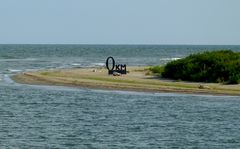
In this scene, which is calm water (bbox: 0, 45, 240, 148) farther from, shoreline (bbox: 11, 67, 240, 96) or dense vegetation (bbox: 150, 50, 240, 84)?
dense vegetation (bbox: 150, 50, 240, 84)

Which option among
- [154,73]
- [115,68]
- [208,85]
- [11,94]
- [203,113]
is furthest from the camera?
[115,68]

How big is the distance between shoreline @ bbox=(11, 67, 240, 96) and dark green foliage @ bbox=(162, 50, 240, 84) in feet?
4.29

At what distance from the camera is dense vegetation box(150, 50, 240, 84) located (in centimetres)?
5203

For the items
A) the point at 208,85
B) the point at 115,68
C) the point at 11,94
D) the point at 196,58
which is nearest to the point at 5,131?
the point at 11,94

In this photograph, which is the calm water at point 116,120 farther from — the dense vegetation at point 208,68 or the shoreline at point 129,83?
the dense vegetation at point 208,68

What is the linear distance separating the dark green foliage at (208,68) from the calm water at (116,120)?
8.17 m

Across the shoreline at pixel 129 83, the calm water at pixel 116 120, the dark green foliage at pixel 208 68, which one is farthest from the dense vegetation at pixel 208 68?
the calm water at pixel 116 120

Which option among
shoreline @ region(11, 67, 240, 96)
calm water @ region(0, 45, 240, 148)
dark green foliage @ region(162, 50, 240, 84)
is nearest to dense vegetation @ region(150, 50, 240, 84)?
dark green foliage @ region(162, 50, 240, 84)

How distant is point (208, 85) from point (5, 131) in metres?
23.7

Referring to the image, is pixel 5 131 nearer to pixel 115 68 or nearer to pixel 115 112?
pixel 115 112

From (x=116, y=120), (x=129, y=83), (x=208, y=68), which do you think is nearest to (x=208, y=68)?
(x=208, y=68)

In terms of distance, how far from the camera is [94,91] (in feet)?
159

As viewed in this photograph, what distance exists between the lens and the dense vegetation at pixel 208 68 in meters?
52.0

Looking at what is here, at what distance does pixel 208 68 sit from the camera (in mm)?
54219
